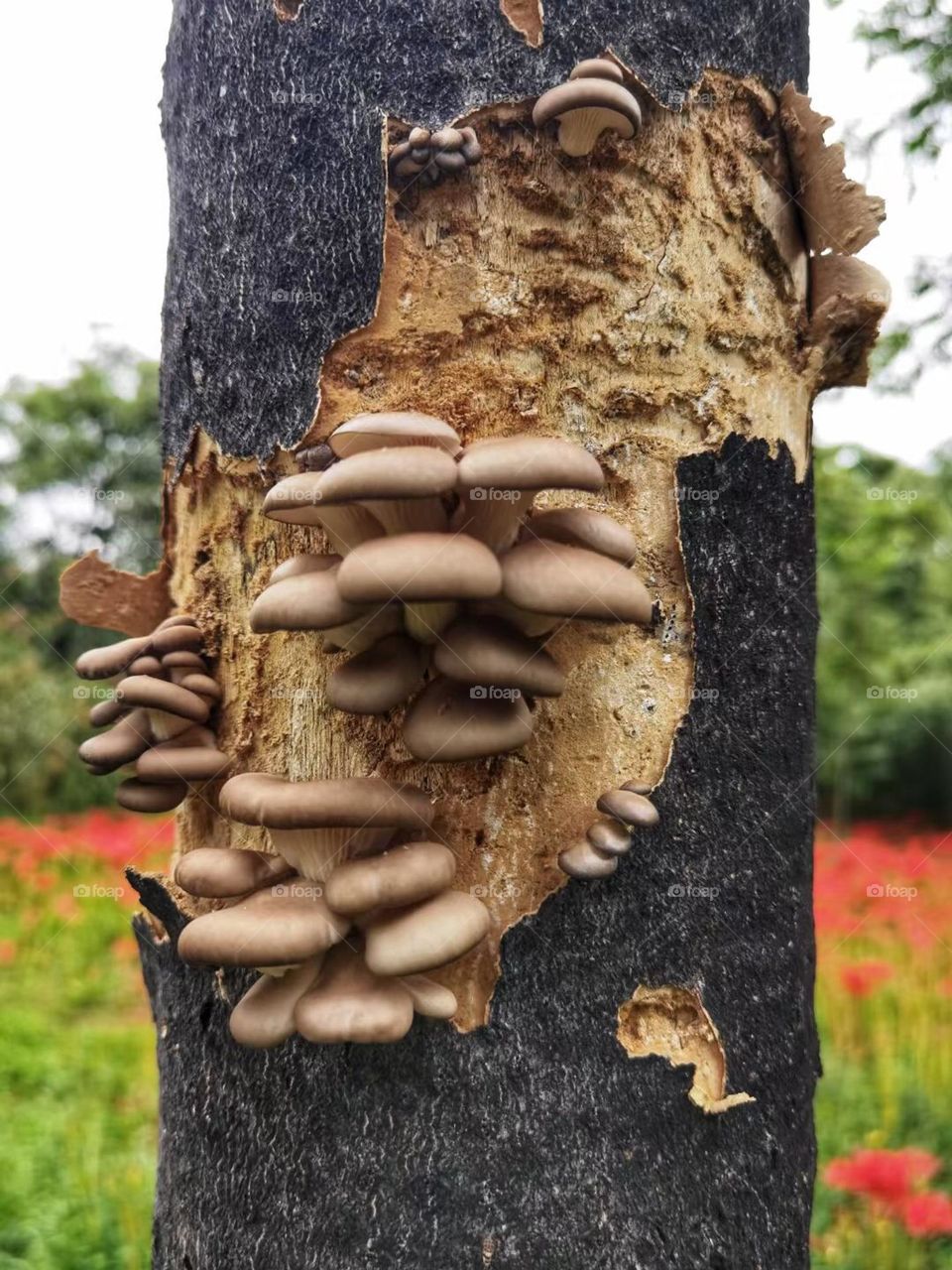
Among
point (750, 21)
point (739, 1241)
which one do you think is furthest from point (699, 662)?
point (750, 21)

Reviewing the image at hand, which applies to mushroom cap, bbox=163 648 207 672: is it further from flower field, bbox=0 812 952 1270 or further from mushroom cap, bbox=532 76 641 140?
flower field, bbox=0 812 952 1270

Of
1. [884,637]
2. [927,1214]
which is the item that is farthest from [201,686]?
[884,637]

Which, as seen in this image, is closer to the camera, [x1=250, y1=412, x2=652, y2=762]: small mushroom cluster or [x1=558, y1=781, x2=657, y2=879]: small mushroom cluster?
[x1=250, y1=412, x2=652, y2=762]: small mushroom cluster

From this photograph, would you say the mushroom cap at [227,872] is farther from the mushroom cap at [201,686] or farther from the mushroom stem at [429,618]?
the mushroom stem at [429,618]

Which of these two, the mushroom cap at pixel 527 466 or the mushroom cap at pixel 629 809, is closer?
the mushroom cap at pixel 527 466

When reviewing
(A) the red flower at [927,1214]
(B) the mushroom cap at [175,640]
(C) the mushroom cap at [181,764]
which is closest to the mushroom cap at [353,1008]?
(C) the mushroom cap at [181,764]

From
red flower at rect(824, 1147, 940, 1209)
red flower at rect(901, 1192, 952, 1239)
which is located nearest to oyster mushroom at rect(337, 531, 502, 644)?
red flower at rect(824, 1147, 940, 1209)
